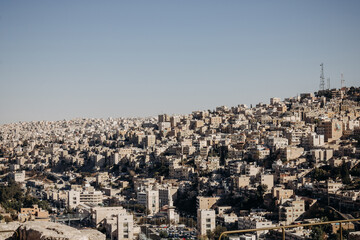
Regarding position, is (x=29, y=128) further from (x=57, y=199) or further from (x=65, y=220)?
(x=65, y=220)

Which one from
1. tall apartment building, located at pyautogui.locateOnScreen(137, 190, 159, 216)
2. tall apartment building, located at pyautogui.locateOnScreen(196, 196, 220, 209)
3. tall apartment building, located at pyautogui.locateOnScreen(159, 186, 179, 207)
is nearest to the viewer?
tall apartment building, located at pyautogui.locateOnScreen(196, 196, 220, 209)

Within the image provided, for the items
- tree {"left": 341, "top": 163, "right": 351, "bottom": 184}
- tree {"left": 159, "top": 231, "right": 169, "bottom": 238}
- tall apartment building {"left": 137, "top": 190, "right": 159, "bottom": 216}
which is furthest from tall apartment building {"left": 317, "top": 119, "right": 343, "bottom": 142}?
tree {"left": 159, "top": 231, "right": 169, "bottom": 238}

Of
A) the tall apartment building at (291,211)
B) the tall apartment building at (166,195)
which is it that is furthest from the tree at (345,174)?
the tall apartment building at (166,195)

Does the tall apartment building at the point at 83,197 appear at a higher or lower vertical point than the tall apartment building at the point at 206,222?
lower

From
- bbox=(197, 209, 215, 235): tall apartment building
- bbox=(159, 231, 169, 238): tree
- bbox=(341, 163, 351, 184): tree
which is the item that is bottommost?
bbox=(159, 231, 169, 238): tree

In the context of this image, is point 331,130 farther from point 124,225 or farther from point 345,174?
point 124,225

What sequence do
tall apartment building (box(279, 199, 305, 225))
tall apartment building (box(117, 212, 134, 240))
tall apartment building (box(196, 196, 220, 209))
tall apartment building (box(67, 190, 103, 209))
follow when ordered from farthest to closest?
tall apartment building (box(67, 190, 103, 209))
tall apartment building (box(196, 196, 220, 209))
tall apartment building (box(279, 199, 305, 225))
tall apartment building (box(117, 212, 134, 240))

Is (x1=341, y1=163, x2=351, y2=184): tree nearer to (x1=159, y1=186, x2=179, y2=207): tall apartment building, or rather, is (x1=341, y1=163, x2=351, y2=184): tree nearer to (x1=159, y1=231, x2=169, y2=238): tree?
(x1=159, y1=231, x2=169, y2=238): tree

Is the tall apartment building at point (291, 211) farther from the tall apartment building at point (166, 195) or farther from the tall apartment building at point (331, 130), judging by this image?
the tall apartment building at point (331, 130)

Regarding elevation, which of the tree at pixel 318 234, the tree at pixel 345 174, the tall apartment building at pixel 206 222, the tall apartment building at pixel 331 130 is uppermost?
the tall apartment building at pixel 331 130

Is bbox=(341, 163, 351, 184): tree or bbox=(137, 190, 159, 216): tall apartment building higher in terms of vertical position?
bbox=(341, 163, 351, 184): tree

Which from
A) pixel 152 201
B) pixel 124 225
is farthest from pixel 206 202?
pixel 124 225
